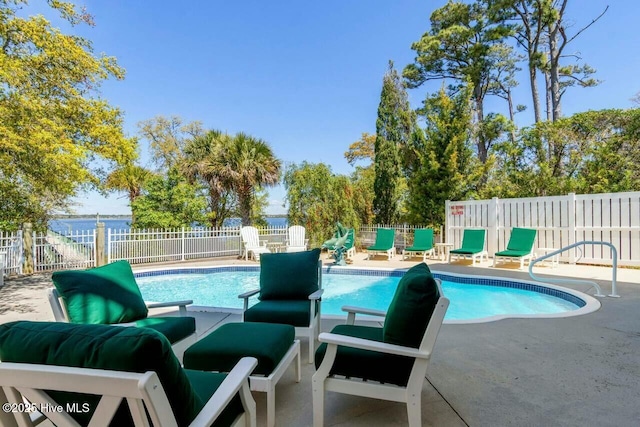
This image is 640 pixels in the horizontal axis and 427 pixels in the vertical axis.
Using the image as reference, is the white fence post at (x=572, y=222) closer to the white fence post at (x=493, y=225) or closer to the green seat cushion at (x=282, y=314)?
the white fence post at (x=493, y=225)

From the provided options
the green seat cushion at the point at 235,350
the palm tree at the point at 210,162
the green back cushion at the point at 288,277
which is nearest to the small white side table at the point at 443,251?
the green back cushion at the point at 288,277

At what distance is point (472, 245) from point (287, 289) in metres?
7.07

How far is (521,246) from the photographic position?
27.2 feet

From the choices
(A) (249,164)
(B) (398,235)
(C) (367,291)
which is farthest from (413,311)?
(B) (398,235)

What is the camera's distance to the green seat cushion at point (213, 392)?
151 centimetres

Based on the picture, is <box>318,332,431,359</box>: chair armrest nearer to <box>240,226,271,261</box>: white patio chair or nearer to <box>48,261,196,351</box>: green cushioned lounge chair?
<box>48,261,196,351</box>: green cushioned lounge chair

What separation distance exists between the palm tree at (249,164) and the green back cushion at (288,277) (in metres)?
8.44

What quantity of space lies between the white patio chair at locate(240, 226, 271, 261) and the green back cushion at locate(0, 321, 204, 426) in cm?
916

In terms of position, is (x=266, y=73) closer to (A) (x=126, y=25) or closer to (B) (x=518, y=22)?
(A) (x=126, y=25)

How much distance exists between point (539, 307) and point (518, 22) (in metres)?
14.7

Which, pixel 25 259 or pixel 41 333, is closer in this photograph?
pixel 41 333

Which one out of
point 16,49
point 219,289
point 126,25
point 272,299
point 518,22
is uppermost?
point 518,22

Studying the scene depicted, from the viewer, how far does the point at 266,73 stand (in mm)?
15297

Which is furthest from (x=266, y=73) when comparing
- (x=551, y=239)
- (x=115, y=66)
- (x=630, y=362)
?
(x=630, y=362)
